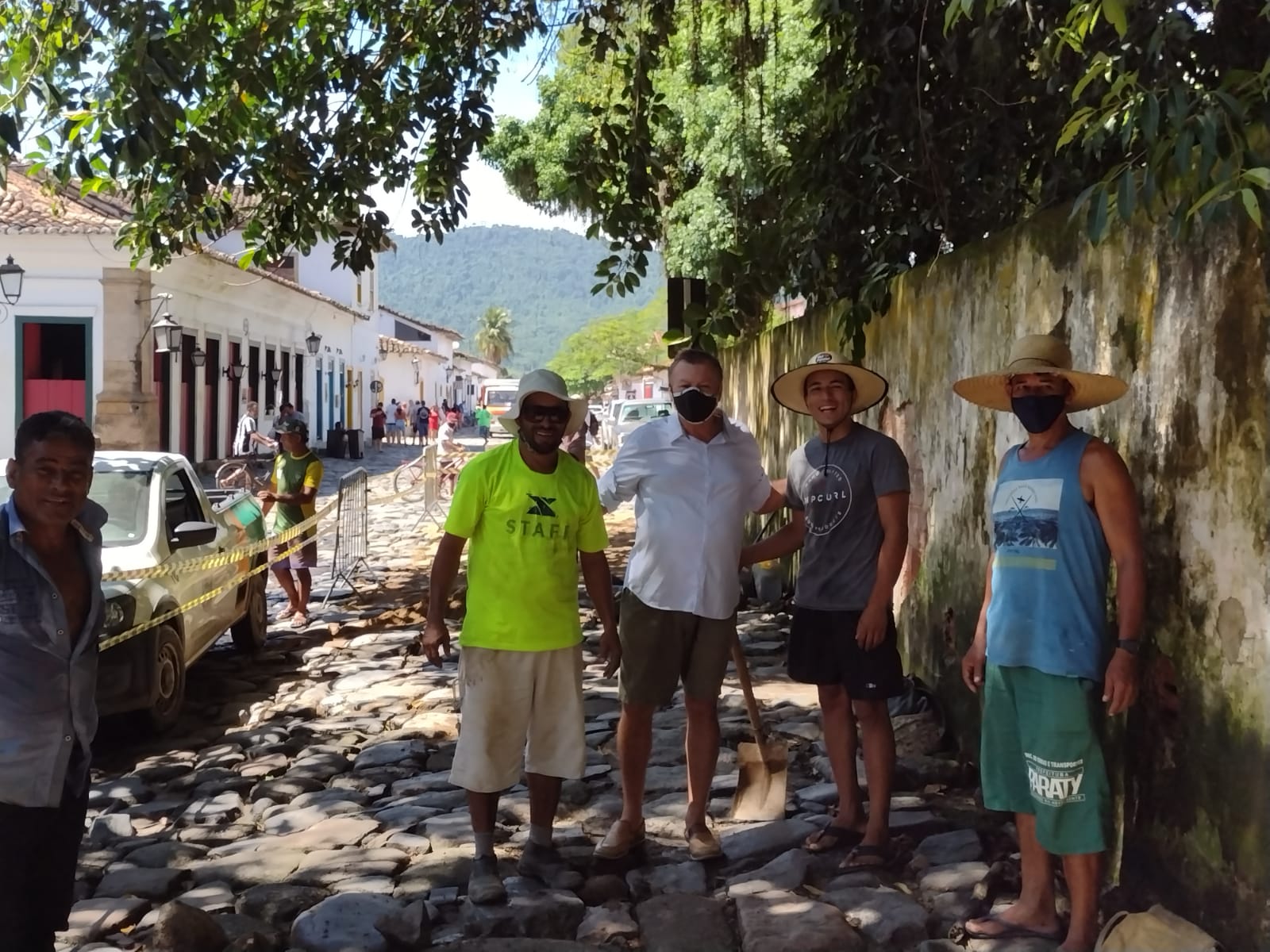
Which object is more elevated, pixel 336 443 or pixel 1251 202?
pixel 1251 202

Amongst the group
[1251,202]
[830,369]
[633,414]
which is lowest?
[830,369]

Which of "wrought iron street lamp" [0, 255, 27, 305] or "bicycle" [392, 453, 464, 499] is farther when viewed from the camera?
"wrought iron street lamp" [0, 255, 27, 305]

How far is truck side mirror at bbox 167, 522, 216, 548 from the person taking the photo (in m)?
7.03

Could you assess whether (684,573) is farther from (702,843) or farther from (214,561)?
(214,561)

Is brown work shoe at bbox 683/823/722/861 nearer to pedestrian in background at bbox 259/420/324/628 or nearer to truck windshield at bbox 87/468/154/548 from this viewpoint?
truck windshield at bbox 87/468/154/548

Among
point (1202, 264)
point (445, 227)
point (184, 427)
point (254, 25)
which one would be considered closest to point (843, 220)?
point (445, 227)

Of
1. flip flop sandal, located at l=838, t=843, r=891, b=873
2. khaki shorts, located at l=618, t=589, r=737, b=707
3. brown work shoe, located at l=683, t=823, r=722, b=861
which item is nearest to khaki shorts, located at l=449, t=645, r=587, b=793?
khaki shorts, located at l=618, t=589, r=737, b=707

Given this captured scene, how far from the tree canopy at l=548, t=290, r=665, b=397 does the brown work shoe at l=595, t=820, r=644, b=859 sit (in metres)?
68.0

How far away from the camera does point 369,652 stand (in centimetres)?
913

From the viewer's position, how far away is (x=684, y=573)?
14.9 feet

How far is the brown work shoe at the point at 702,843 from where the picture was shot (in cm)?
466

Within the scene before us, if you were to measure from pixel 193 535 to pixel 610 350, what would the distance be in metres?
74.3

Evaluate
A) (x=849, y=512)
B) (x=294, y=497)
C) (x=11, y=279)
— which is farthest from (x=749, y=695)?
(x=11, y=279)

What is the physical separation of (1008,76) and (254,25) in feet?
14.6
